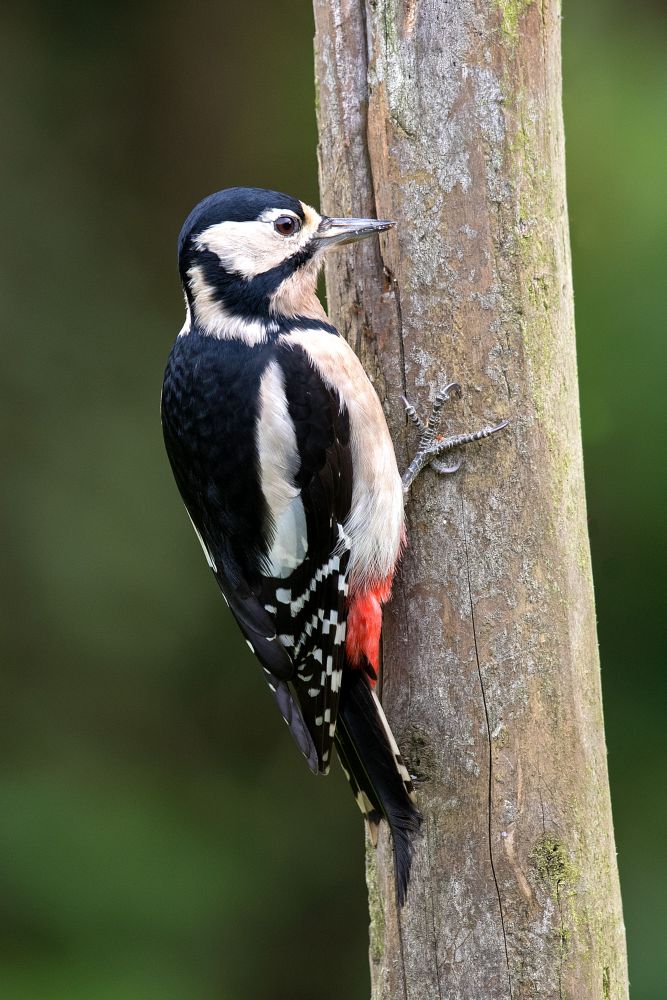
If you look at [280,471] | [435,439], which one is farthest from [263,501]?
[435,439]

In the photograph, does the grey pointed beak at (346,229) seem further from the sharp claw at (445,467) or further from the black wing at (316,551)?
the sharp claw at (445,467)

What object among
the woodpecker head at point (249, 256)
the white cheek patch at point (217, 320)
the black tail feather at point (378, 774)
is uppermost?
the woodpecker head at point (249, 256)

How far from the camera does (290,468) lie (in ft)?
7.36

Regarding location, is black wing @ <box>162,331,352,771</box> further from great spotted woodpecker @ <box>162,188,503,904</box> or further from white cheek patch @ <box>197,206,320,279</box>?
white cheek patch @ <box>197,206,320,279</box>

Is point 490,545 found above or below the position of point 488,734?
above

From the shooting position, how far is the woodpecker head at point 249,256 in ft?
7.64

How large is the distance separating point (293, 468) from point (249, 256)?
1.59 ft

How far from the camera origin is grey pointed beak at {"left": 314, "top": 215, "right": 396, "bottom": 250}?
7.08ft

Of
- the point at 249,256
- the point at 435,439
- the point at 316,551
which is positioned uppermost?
the point at 249,256

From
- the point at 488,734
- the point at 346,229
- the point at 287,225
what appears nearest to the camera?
the point at 488,734

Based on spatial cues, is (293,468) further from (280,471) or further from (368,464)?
(368,464)

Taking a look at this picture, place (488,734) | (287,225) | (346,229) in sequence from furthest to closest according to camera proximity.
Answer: (287,225), (346,229), (488,734)

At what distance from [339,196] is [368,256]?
156 mm

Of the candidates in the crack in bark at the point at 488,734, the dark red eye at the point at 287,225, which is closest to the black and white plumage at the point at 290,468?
the dark red eye at the point at 287,225
